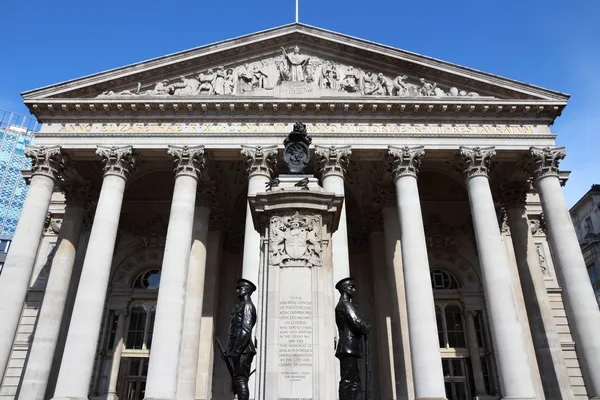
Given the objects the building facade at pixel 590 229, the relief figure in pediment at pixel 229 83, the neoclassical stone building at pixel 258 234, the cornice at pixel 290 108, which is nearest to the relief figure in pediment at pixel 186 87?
the neoclassical stone building at pixel 258 234

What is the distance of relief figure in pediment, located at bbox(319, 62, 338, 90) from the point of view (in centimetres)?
2490

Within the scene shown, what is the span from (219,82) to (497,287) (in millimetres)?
15958

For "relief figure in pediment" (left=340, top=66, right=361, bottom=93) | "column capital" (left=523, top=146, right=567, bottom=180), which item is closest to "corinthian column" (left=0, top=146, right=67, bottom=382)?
"relief figure in pediment" (left=340, top=66, right=361, bottom=93)

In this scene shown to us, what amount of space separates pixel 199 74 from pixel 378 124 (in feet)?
30.7

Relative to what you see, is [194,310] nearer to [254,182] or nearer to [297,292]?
[254,182]

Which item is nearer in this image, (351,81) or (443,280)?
(351,81)

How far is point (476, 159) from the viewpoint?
23.2m

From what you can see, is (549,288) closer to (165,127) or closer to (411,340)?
(411,340)

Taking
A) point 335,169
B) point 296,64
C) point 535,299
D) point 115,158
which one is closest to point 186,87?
point 115,158

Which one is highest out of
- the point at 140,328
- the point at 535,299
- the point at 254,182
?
→ the point at 254,182

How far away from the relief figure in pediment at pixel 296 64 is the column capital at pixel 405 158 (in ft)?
19.2

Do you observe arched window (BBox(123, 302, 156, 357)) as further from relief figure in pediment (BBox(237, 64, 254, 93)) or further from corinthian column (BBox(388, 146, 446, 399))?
corinthian column (BBox(388, 146, 446, 399))

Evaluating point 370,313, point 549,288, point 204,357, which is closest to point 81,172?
point 204,357

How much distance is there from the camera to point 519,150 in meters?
23.6
